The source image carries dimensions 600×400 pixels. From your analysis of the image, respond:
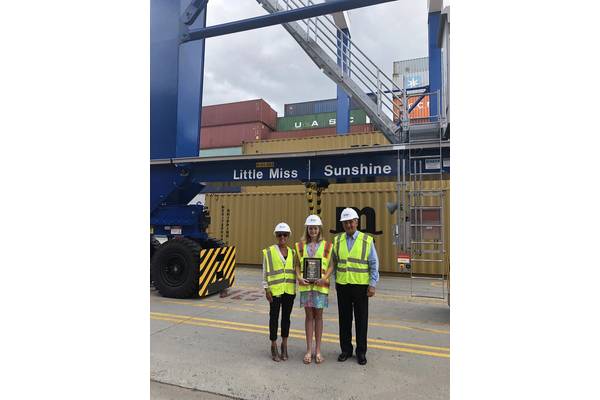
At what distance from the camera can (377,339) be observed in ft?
14.3

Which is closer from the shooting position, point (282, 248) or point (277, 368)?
point (277, 368)

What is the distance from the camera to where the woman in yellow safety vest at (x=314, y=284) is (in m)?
3.56

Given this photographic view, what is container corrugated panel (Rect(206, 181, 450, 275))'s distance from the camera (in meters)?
9.70

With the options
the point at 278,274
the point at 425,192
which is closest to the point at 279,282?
the point at 278,274

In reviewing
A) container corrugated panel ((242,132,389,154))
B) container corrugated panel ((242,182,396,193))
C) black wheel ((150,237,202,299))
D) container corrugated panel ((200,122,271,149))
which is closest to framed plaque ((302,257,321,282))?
black wheel ((150,237,202,299))

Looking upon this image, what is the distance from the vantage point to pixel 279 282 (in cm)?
362

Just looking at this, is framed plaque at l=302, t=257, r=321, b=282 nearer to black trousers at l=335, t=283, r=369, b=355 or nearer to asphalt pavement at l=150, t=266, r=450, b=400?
black trousers at l=335, t=283, r=369, b=355

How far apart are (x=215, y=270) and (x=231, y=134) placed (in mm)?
19743

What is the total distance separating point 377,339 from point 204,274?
3654 millimetres

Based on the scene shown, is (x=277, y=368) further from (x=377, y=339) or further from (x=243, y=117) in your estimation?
(x=243, y=117)

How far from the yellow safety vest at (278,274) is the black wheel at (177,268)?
3.32 m

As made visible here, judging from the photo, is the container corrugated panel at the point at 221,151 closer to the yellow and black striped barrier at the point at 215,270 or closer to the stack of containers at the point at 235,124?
the stack of containers at the point at 235,124

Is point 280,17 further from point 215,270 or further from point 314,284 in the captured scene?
point 314,284

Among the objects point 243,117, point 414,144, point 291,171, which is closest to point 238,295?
point 291,171
